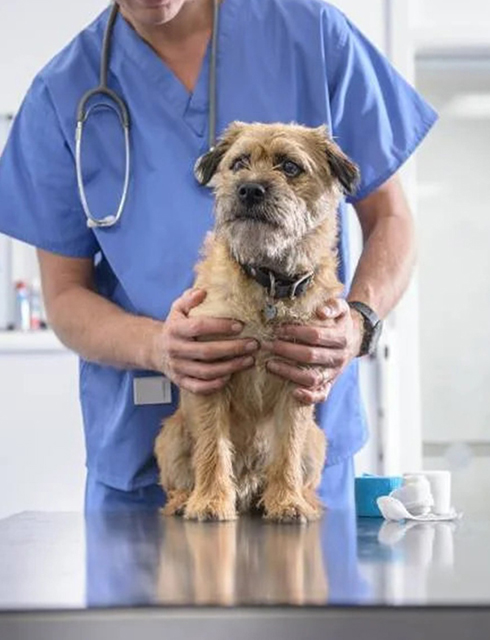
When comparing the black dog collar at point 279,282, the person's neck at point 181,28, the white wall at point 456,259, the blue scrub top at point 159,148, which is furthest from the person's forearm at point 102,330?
the white wall at point 456,259

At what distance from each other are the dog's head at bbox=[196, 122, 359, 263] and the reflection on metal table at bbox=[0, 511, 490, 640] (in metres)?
0.36

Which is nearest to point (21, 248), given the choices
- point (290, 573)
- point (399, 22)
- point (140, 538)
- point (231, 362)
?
point (399, 22)

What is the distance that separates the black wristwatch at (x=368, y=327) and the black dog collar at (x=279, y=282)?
0.39 feet

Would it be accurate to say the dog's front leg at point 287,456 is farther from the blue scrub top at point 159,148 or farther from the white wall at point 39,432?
the white wall at point 39,432

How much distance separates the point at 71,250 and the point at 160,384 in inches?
10.1

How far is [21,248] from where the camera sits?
3.66 meters

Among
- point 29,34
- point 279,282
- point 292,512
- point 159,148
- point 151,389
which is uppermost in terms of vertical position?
point 29,34

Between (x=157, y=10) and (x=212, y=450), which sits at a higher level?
(x=157, y=10)

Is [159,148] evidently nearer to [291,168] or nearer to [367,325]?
[291,168]

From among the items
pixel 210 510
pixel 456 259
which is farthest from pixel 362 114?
pixel 456 259

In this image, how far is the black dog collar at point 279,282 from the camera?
1366mm

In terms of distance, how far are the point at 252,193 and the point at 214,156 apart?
0.10 metres

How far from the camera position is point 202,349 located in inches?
52.0

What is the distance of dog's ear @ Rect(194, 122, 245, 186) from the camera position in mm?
1463
